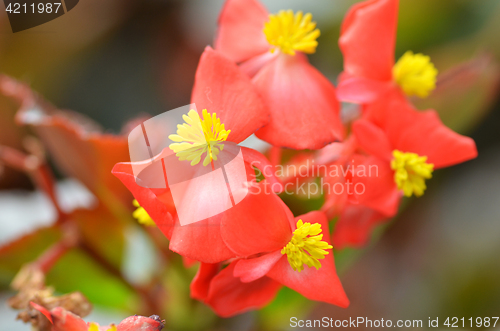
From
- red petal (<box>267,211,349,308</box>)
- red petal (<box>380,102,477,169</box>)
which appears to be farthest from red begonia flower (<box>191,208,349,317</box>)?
red petal (<box>380,102,477,169</box>)

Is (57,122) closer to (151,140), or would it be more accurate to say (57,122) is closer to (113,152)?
(113,152)

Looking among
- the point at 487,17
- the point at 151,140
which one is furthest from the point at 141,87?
the point at 487,17

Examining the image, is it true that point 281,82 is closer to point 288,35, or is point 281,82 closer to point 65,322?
point 288,35

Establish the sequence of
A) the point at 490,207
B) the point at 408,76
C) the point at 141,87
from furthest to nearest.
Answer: the point at 141,87
the point at 490,207
the point at 408,76

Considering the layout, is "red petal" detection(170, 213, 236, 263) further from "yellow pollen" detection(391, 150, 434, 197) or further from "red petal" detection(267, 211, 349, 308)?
"yellow pollen" detection(391, 150, 434, 197)

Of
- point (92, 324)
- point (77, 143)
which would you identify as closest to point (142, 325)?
point (92, 324)
